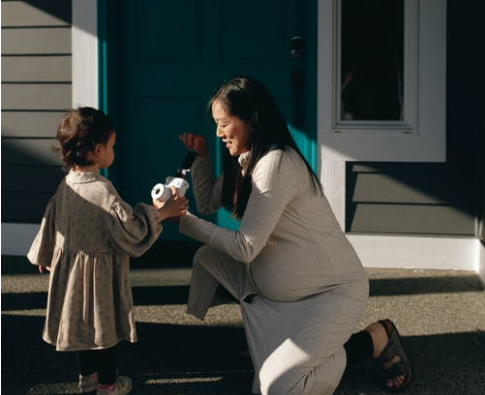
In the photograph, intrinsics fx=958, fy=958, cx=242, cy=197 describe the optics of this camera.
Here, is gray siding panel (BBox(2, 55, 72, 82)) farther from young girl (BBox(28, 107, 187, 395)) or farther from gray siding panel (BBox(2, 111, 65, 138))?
young girl (BBox(28, 107, 187, 395))

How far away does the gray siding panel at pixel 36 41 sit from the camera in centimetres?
620

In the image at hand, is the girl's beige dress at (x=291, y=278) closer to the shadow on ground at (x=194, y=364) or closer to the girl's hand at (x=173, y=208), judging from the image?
the girl's hand at (x=173, y=208)

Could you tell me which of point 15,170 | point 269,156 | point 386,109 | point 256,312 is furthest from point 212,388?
point 15,170

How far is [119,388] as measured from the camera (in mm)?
3748

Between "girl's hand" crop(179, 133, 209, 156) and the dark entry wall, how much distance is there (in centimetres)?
196

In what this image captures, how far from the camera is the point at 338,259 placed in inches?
145

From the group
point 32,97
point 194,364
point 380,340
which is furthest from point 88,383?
point 32,97

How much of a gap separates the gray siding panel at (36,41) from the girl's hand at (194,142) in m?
2.44

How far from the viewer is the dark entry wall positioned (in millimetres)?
5617

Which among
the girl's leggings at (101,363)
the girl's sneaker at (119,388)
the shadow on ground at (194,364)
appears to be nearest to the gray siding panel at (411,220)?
the shadow on ground at (194,364)

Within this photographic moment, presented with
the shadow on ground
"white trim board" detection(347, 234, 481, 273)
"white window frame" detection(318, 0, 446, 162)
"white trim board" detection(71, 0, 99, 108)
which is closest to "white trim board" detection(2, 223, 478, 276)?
"white trim board" detection(347, 234, 481, 273)

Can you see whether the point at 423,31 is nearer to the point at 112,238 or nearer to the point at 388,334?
the point at 388,334

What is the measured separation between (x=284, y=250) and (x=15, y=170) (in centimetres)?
322

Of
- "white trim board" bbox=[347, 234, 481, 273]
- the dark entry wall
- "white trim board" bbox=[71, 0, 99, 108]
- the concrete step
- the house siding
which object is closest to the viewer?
the concrete step
